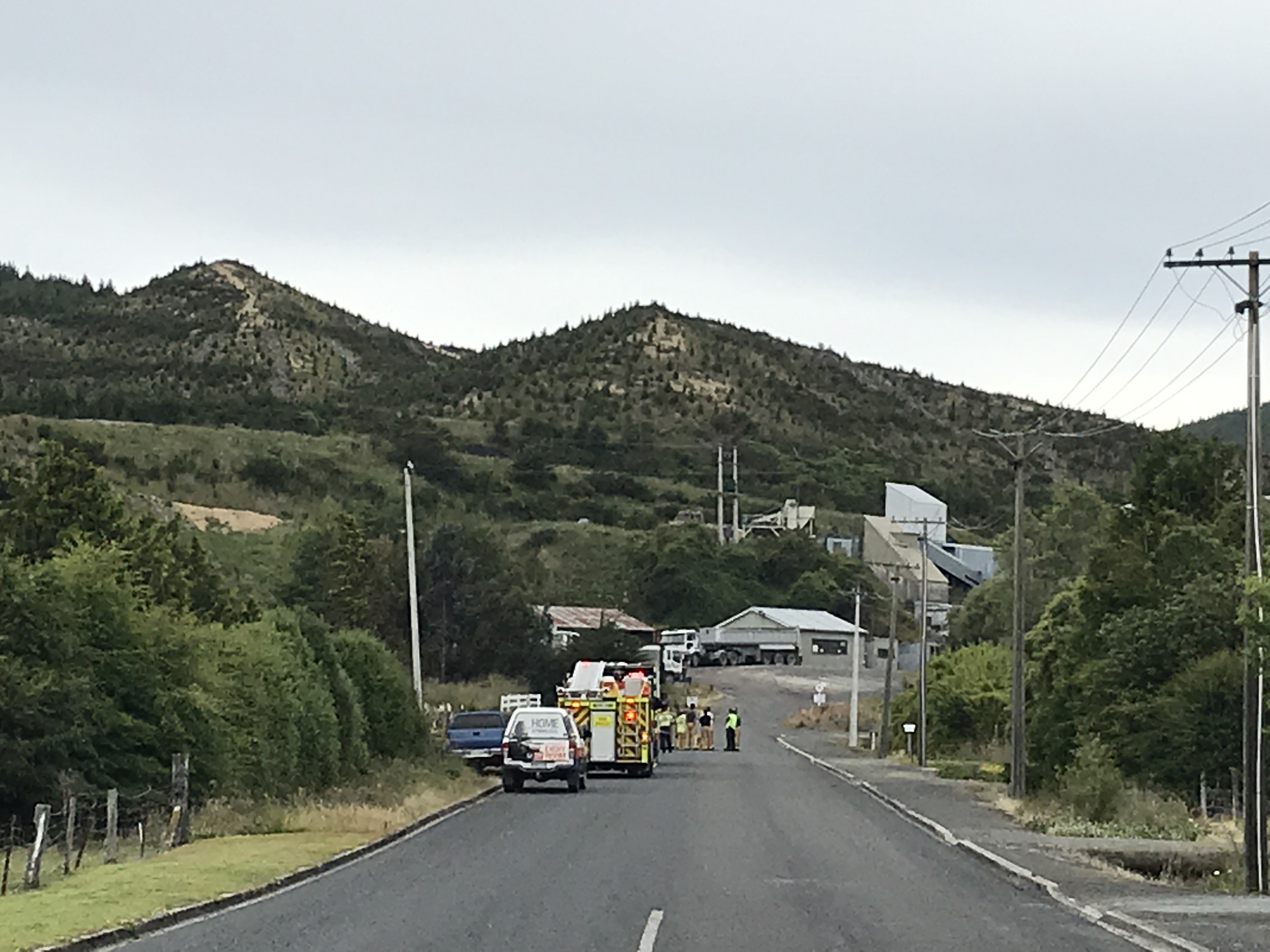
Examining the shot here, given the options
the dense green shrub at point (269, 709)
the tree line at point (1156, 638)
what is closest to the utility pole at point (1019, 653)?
the tree line at point (1156, 638)

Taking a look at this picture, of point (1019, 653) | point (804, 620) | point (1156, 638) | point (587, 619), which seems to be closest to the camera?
point (1156, 638)

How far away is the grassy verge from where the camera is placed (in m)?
16.4

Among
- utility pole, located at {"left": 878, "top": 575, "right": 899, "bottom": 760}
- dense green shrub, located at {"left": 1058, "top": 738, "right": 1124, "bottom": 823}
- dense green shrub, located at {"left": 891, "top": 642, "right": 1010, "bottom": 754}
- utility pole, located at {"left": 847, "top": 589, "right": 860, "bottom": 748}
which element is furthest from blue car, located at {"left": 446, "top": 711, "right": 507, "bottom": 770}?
utility pole, located at {"left": 847, "top": 589, "right": 860, "bottom": 748}

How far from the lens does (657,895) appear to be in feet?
64.1

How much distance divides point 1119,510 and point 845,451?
374ft

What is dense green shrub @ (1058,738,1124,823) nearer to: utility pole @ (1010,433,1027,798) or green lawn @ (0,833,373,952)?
utility pole @ (1010,433,1027,798)

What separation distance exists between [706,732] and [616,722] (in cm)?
2423

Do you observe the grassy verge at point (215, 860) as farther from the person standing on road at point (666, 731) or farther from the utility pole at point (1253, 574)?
the person standing on road at point (666, 731)

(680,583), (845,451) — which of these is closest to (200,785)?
(680,583)

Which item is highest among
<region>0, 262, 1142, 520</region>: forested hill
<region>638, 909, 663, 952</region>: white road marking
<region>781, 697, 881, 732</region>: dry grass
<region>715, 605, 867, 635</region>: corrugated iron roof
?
<region>0, 262, 1142, 520</region>: forested hill

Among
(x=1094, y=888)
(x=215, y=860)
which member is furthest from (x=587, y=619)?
(x=1094, y=888)

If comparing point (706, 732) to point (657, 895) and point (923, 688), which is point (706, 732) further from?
point (657, 895)

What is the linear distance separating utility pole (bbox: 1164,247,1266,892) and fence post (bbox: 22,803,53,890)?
1514 centimetres

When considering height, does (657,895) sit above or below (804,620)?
below
